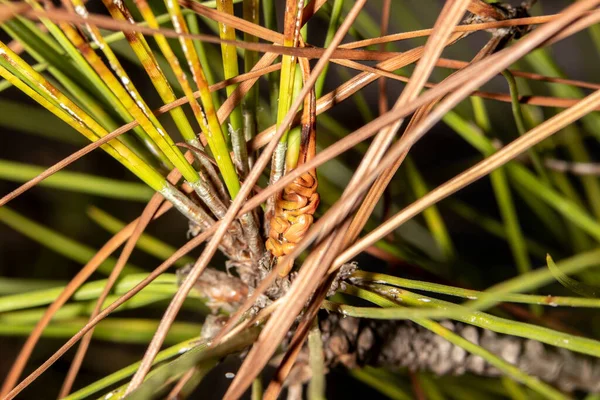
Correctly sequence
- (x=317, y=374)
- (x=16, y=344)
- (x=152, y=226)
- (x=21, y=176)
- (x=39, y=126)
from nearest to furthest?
1. (x=317, y=374)
2. (x=21, y=176)
3. (x=39, y=126)
4. (x=16, y=344)
5. (x=152, y=226)

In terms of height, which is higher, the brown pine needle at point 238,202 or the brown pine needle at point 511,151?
Result: the brown pine needle at point 511,151

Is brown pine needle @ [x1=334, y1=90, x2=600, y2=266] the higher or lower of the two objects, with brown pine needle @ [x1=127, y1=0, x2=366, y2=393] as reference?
higher

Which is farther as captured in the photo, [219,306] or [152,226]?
[152,226]

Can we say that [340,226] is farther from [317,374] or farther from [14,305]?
A: [14,305]

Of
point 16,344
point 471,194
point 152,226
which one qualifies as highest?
point 471,194

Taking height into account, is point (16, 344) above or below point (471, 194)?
below

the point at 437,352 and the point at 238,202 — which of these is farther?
the point at 437,352

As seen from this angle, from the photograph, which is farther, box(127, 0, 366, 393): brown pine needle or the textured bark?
the textured bark

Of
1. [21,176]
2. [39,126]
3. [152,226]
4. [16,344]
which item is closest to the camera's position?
[21,176]

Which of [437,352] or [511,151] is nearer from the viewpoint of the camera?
[511,151]

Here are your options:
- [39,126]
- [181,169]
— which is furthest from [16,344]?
[181,169]

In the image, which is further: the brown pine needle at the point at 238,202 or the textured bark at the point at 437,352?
the textured bark at the point at 437,352
